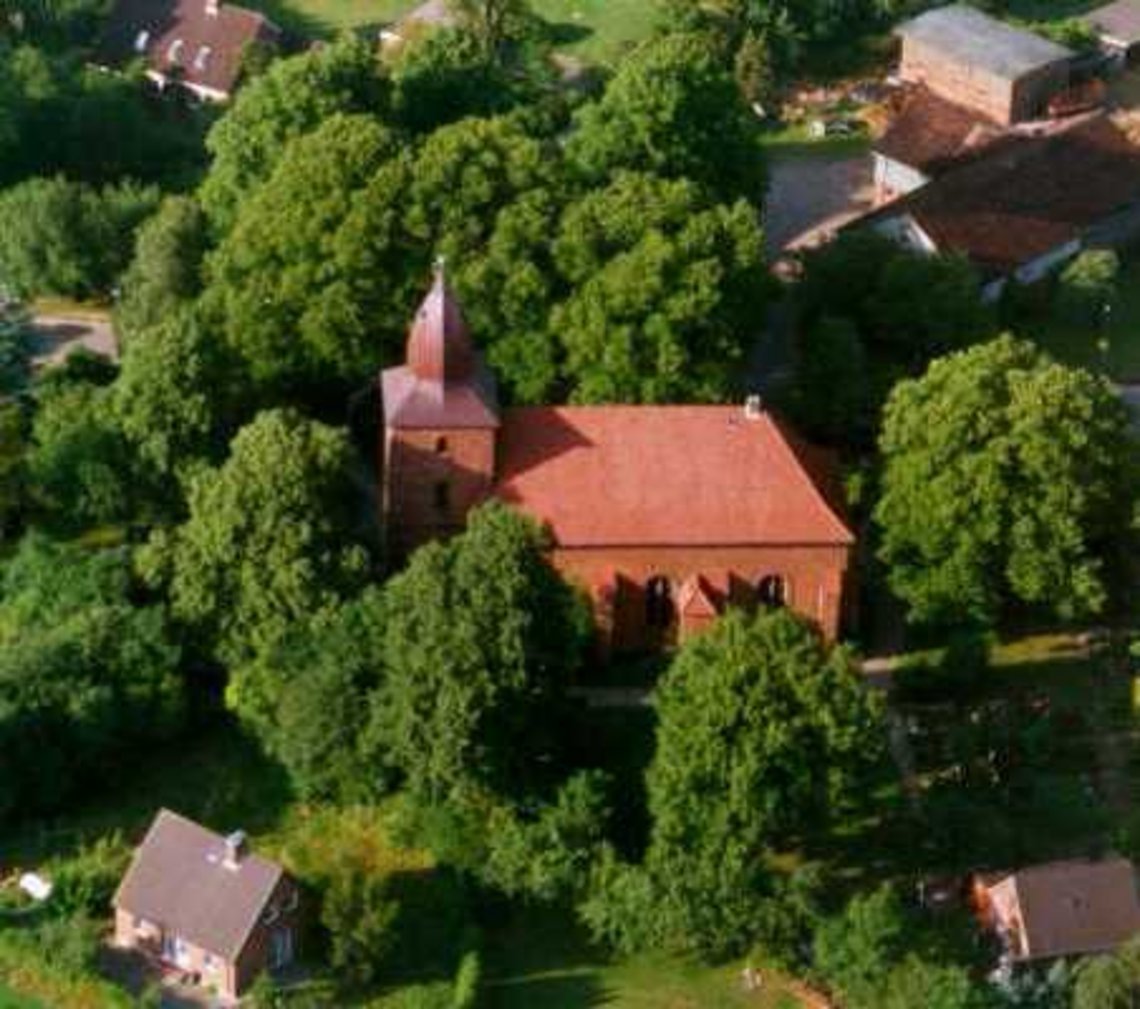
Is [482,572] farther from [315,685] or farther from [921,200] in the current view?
[921,200]

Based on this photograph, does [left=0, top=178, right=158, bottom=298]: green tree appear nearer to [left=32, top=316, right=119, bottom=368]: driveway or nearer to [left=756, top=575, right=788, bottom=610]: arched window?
[left=32, top=316, right=119, bottom=368]: driveway

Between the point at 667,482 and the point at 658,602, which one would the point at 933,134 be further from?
the point at 658,602

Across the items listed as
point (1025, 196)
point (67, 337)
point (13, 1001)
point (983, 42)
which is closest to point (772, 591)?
point (13, 1001)

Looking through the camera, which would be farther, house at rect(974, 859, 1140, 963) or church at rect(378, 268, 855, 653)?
church at rect(378, 268, 855, 653)

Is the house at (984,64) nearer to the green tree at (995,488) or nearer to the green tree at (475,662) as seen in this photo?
the green tree at (995,488)

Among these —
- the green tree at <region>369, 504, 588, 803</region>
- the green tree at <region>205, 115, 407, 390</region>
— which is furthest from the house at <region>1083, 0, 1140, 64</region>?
the green tree at <region>369, 504, 588, 803</region>

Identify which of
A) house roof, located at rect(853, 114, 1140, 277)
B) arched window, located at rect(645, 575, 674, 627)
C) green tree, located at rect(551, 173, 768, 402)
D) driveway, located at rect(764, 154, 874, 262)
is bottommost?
driveway, located at rect(764, 154, 874, 262)

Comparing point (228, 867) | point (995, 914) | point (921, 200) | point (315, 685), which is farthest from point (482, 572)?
point (921, 200)
